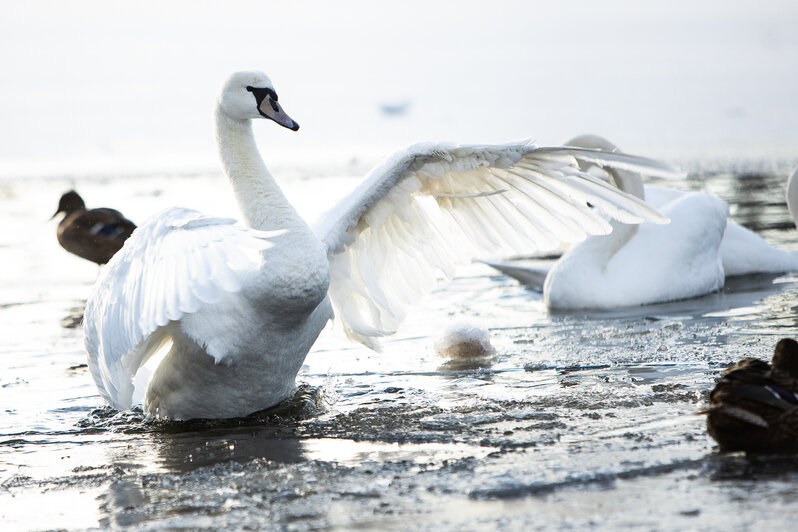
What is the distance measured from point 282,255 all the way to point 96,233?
248 inches

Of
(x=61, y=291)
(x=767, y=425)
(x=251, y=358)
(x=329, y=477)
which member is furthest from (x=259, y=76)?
(x=61, y=291)

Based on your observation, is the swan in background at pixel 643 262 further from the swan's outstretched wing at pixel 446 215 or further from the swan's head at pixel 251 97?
the swan's head at pixel 251 97

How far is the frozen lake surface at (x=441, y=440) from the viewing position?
3637mm

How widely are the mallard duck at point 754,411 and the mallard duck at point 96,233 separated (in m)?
7.68

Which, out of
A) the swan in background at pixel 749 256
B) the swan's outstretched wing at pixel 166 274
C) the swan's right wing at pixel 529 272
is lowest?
the swan's right wing at pixel 529 272

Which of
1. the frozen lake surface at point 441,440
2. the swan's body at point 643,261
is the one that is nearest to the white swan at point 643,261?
the swan's body at point 643,261

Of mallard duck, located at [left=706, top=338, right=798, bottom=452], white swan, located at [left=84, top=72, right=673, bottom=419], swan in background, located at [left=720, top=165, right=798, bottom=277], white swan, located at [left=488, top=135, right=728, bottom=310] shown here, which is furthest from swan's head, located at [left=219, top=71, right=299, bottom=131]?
swan in background, located at [left=720, top=165, right=798, bottom=277]

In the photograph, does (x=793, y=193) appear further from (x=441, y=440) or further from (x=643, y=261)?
(x=441, y=440)

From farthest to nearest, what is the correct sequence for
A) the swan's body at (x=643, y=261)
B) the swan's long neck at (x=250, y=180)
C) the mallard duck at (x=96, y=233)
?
1. the mallard duck at (x=96, y=233)
2. the swan's body at (x=643, y=261)
3. the swan's long neck at (x=250, y=180)

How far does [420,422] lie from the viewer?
5.05 meters

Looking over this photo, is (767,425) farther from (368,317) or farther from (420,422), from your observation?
(368,317)

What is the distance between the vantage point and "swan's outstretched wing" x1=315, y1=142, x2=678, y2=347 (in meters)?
5.95

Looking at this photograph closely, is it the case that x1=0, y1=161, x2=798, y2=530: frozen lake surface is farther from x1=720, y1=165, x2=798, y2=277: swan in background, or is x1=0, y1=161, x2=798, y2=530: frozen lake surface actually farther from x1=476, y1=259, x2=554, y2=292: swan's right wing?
x1=476, y1=259, x2=554, y2=292: swan's right wing

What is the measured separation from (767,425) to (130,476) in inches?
102
